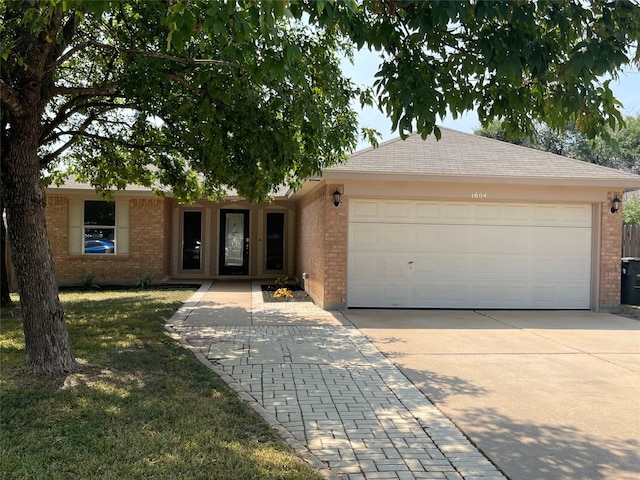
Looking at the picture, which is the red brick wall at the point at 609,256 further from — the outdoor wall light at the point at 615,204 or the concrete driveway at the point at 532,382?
the concrete driveway at the point at 532,382

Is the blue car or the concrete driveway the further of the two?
the blue car

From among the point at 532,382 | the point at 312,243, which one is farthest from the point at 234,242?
the point at 532,382

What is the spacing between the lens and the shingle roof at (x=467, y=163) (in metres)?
10.5

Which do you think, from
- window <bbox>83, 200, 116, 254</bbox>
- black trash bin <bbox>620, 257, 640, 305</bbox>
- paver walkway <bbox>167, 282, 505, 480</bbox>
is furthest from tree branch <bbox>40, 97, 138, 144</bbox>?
black trash bin <bbox>620, 257, 640, 305</bbox>

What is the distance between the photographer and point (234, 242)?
59.1 ft

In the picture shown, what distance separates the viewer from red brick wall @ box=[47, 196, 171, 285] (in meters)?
15.4

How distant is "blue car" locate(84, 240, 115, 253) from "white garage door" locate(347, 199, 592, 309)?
8738 millimetres

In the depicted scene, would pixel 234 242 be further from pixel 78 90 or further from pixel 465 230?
pixel 78 90

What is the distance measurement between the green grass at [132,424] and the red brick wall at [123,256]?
8761 millimetres

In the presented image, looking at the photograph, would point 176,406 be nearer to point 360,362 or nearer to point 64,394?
point 64,394

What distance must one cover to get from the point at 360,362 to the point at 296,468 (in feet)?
10.5

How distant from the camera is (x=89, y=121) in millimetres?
9375

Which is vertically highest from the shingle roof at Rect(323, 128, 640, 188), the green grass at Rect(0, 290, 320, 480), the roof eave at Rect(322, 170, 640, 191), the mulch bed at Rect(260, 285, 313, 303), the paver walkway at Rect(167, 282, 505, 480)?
the shingle roof at Rect(323, 128, 640, 188)

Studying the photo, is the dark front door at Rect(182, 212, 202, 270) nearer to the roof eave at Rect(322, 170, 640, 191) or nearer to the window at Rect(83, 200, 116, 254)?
the window at Rect(83, 200, 116, 254)
